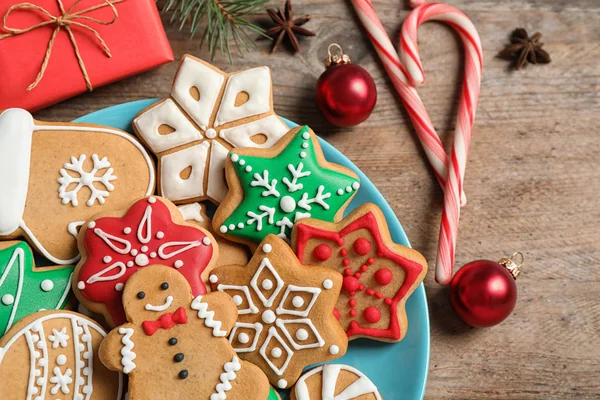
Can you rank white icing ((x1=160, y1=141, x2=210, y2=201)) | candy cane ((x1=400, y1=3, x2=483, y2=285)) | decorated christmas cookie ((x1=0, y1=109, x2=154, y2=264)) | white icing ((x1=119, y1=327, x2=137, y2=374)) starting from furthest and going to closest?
candy cane ((x1=400, y1=3, x2=483, y2=285)) → white icing ((x1=160, y1=141, x2=210, y2=201)) → decorated christmas cookie ((x1=0, y1=109, x2=154, y2=264)) → white icing ((x1=119, y1=327, x2=137, y2=374))

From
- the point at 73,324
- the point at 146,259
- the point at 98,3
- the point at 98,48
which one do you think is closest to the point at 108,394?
the point at 73,324

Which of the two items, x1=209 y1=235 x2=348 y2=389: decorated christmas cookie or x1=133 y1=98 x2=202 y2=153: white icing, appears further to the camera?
x1=133 y1=98 x2=202 y2=153: white icing

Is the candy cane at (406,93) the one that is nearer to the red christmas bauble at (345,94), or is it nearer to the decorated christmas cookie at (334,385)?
the red christmas bauble at (345,94)

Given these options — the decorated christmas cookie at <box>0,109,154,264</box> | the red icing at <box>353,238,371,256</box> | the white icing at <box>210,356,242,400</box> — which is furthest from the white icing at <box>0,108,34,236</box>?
the red icing at <box>353,238,371,256</box>

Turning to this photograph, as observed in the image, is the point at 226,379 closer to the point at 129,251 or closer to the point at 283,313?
→ the point at 283,313

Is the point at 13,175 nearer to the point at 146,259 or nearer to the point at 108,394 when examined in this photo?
the point at 146,259

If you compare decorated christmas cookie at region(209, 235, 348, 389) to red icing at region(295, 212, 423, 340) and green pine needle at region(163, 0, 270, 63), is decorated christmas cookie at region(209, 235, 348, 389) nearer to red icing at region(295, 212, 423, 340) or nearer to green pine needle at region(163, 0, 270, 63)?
red icing at region(295, 212, 423, 340)

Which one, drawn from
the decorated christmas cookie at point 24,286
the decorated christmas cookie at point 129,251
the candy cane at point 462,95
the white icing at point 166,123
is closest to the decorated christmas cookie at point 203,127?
the white icing at point 166,123
